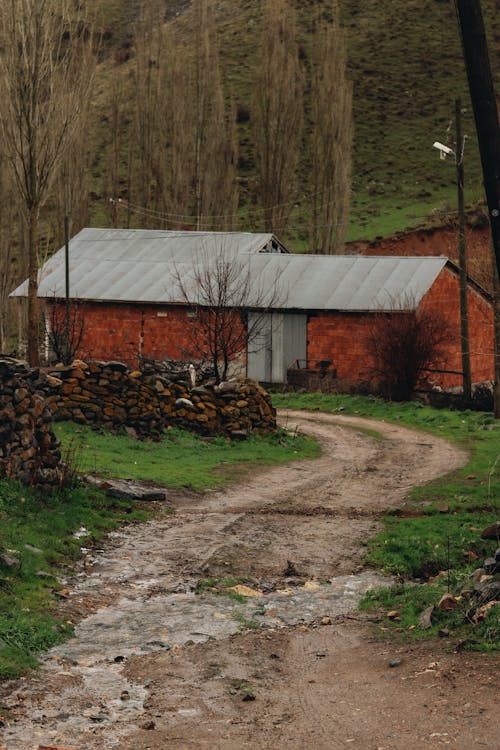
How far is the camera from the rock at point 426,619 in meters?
8.51

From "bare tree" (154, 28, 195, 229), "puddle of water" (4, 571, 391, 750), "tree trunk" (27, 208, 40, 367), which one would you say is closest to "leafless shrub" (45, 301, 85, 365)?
"tree trunk" (27, 208, 40, 367)

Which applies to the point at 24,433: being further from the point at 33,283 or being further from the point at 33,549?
the point at 33,283

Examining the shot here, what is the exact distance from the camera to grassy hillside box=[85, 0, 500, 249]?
66125mm

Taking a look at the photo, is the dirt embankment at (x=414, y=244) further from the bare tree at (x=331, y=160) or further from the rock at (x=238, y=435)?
the rock at (x=238, y=435)

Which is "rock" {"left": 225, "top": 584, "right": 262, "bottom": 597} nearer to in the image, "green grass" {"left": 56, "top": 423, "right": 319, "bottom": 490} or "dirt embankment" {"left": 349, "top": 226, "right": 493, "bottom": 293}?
"green grass" {"left": 56, "top": 423, "right": 319, "bottom": 490}

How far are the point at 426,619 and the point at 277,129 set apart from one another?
137 feet

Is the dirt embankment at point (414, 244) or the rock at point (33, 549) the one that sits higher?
the dirt embankment at point (414, 244)

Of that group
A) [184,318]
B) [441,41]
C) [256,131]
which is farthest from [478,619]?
[441,41]

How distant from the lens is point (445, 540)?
12.0 metres

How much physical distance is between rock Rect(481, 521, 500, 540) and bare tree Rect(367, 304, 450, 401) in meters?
17.3

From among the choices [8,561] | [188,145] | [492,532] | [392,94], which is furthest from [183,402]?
[392,94]

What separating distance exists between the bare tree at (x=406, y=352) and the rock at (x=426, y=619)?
67.6 ft

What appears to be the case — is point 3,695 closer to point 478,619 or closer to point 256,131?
point 478,619

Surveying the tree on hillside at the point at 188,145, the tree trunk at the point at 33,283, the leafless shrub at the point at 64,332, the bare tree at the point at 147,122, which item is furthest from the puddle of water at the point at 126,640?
the bare tree at the point at 147,122
